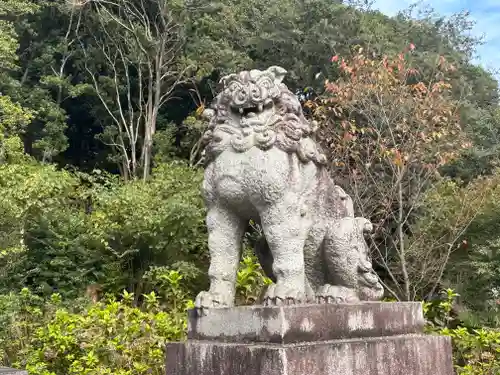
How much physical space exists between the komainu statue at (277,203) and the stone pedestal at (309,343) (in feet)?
0.55

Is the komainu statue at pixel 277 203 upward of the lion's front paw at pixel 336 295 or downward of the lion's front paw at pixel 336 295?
upward

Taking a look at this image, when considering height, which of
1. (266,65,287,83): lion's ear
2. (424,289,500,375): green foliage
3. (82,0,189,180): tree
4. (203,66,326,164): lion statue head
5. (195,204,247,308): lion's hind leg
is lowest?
(424,289,500,375): green foliage

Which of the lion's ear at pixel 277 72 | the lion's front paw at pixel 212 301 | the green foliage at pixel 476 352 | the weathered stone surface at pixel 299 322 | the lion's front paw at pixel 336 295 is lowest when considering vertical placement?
the green foliage at pixel 476 352

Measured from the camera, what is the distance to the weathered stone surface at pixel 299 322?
2.93 metres

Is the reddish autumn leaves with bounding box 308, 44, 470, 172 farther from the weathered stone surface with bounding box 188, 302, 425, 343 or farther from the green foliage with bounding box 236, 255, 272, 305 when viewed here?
the weathered stone surface with bounding box 188, 302, 425, 343

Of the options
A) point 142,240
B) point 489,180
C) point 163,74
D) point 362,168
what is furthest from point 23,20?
point 489,180

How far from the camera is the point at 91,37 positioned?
58.6 feet

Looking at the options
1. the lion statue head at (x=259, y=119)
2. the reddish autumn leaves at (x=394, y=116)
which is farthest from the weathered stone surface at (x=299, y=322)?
the reddish autumn leaves at (x=394, y=116)

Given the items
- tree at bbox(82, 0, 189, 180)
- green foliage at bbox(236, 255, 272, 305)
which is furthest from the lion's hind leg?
tree at bbox(82, 0, 189, 180)

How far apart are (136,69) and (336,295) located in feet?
50.3

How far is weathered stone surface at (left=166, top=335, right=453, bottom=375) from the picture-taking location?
2.83 meters

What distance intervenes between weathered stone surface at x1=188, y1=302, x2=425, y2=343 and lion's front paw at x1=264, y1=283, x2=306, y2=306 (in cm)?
13

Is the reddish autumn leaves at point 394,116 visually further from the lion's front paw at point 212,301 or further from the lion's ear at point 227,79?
the lion's front paw at point 212,301

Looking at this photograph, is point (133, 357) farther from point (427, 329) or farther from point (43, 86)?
point (43, 86)
